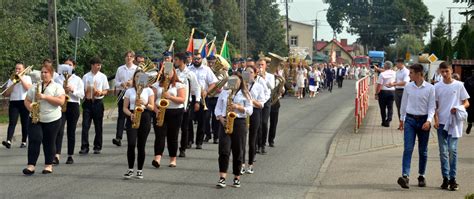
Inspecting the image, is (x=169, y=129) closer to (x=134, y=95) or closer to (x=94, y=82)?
(x=134, y=95)

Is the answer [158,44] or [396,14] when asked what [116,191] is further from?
[396,14]

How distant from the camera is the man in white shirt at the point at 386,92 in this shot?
21344 mm

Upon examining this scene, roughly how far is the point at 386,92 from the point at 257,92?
9.90 meters

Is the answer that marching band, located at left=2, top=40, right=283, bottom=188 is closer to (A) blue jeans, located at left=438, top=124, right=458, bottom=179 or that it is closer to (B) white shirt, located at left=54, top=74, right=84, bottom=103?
(B) white shirt, located at left=54, top=74, right=84, bottom=103

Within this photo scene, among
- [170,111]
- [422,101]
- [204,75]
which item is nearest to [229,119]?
[170,111]

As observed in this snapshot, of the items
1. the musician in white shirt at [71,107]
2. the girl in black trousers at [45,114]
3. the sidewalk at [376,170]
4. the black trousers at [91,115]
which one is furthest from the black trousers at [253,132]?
the black trousers at [91,115]

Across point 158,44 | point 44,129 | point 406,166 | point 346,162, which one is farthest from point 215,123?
point 158,44

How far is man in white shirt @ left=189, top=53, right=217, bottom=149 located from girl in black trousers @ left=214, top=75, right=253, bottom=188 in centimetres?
442

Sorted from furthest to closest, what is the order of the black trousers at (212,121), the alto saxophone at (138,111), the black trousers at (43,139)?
the black trousers at (212,121)
the black trousers at (43,139)
the alto saxophone at (138,111)

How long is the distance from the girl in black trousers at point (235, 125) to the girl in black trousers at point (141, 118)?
45.0 inches

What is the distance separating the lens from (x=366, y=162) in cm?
1389

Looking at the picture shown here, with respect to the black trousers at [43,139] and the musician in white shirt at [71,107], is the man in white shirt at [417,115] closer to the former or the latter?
the black trousers at [43,139]

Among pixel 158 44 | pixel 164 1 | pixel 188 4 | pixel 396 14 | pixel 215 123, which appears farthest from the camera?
pixel 396 14

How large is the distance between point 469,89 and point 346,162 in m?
6.86
